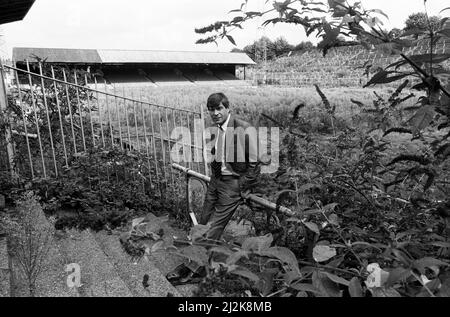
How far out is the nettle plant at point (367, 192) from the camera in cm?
100

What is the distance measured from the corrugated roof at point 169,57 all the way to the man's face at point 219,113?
32031 millimetres

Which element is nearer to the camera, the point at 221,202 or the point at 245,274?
the point at 245,274

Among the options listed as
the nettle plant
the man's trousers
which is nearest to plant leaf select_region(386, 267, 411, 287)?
the nettle plant

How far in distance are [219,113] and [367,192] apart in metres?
1.85

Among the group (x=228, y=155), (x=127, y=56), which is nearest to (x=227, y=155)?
(x=228, y=155)

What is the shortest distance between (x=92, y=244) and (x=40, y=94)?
2.20 meters

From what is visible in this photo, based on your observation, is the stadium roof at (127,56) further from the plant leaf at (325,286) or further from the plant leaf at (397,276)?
the plant leaf at (397,276)

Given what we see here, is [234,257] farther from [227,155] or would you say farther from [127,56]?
[127,56]

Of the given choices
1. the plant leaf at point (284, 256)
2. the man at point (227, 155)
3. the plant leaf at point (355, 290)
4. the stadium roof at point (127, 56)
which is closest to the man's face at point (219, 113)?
the man at point (227, 155)

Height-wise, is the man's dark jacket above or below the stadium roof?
below

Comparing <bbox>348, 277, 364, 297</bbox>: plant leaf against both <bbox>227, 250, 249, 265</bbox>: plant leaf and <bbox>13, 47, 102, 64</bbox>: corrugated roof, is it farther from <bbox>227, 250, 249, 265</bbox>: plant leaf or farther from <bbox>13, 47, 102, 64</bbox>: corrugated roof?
<bbox>13, 47, 102, 64</bbox>: corrugated roof

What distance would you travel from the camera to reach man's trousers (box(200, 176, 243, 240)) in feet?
10.8

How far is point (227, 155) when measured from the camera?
10.9ft
